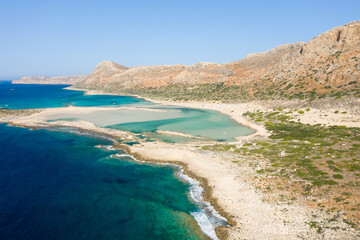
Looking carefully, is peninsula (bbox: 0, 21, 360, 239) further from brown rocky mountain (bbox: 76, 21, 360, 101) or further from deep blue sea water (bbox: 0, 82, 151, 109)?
deep blue sea water (bbox: 0, 82, 151, 109)

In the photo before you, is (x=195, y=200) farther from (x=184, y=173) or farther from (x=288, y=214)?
(x=288, y=214)

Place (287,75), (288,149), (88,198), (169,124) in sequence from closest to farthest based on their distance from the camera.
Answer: (88,198)
(288,149)
(169,124)
(287,75)

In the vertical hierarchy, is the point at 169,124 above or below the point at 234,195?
above

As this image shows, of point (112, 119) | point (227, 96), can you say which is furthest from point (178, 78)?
point (112, 119)

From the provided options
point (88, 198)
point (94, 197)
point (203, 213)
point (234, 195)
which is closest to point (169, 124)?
point (94, 197)

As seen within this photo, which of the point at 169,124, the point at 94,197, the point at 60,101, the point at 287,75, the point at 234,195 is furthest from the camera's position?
the point at 60,101

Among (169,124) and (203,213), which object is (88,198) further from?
(169,124)
